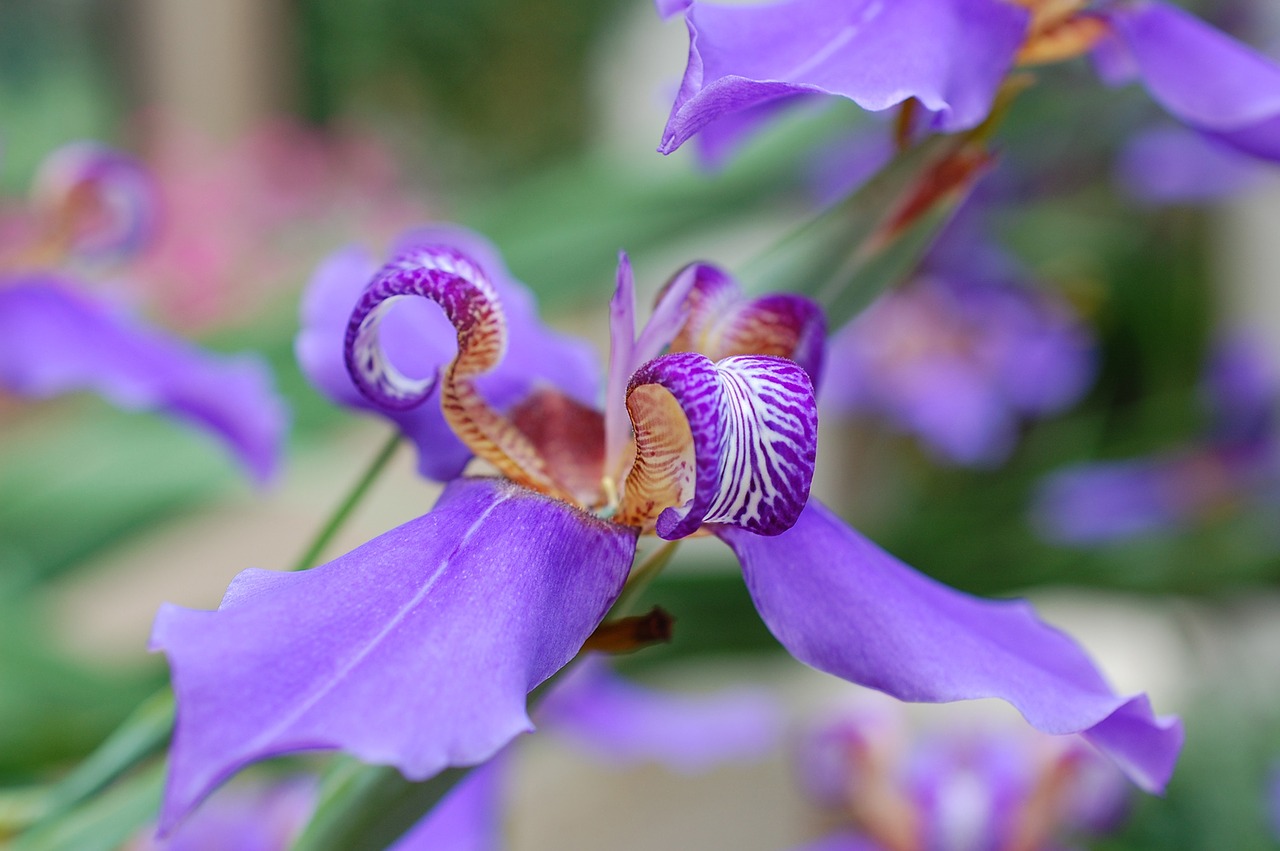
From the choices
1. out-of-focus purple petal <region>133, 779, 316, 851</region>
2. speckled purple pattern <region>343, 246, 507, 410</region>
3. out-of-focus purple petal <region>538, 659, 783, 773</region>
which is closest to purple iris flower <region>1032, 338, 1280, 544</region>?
out-of-focus purple petal <region>538, 659, 783, 773</region>

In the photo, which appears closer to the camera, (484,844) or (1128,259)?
(484,844)

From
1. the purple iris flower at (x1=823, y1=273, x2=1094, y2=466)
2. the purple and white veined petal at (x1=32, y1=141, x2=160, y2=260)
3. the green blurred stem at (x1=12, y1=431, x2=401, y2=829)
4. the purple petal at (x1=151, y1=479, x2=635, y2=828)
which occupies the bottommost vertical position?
the purple iris flower at (x1=823, y1=273, x2=1094, y2=466)

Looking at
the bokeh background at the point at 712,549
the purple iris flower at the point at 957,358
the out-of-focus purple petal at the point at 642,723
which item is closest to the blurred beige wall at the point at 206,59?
the bokeh background at the point at 712,549

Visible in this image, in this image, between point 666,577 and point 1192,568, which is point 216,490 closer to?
point 666,577

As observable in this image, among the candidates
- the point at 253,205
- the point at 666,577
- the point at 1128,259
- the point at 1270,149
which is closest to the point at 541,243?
the point at 666,577

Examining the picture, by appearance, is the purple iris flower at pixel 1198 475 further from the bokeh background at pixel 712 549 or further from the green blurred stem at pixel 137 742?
the green blurred stem at pixel 137 742

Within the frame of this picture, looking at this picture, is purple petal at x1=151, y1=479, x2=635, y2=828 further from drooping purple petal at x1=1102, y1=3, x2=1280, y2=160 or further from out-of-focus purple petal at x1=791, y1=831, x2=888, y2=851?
out-of-focus purple petal at x1=791, y1=831, x2=888, y2=851
